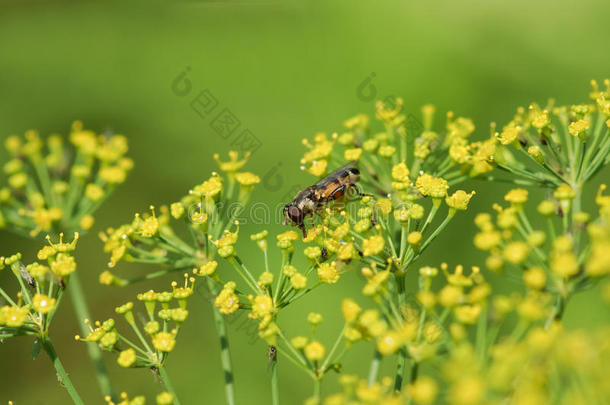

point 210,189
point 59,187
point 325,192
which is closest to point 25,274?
point 59,187

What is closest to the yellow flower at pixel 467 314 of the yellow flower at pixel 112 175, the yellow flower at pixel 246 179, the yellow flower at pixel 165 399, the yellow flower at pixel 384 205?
the yellow flower at pixel 384 205

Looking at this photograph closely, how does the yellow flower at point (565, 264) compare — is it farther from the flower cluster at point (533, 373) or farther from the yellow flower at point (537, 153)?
the yellow flower at point (537, 153)

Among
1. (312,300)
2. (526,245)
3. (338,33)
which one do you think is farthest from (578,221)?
(338,33)

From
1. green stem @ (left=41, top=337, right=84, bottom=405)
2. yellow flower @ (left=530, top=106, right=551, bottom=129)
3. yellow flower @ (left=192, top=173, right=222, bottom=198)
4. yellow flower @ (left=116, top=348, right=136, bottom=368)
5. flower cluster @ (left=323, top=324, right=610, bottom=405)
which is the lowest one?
flower cluster @ (left=323, top=324, right=610, bottom=405)

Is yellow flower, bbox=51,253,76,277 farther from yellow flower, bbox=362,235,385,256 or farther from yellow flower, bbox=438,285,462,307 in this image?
yellow flower, bbox=438,285,462,307

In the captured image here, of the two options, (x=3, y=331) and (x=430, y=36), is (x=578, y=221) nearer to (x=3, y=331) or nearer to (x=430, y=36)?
(x=3, y=331)

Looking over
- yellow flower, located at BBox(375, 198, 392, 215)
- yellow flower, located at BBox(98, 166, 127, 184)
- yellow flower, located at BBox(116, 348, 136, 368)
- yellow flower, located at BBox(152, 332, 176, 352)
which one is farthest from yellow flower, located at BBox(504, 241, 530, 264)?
yellow flower, located at BBox(98, 166, 127, 184)

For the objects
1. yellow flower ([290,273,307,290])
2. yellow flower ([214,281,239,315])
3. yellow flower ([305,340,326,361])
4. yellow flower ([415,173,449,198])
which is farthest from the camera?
yellow flower ([415,173,449,198])

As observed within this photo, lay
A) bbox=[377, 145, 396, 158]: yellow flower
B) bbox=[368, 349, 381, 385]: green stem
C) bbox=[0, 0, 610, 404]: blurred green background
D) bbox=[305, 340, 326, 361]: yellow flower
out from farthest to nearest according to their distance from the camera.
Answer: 1. bbox=[0, 0, 610, 404]: blurred green background
2. bbox=[377, 145, 396, 158]: yellow flower
3. bbox=[368, 349, 381, 385]: green stem
4. bbox=[305, 340, 326, 361]: yellow flower
